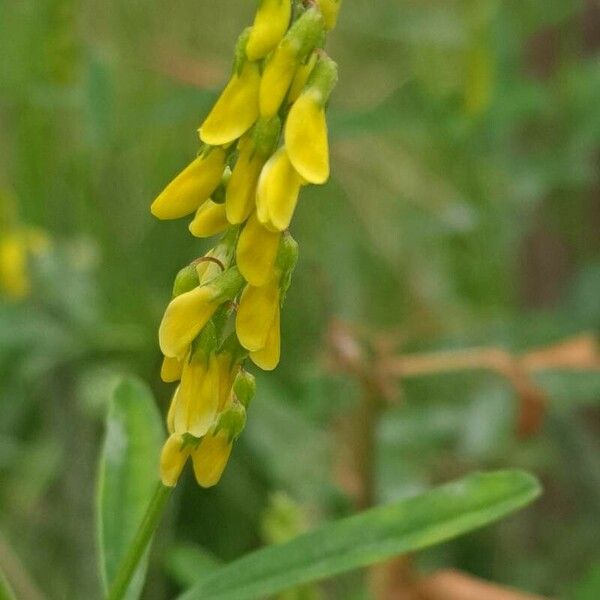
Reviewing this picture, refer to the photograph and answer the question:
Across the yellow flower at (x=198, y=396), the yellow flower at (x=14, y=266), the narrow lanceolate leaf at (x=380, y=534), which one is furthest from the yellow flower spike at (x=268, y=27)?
the yellow flower at (x=14, y=266)

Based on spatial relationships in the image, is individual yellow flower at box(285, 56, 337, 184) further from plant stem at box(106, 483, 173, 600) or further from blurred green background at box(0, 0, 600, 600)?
blurred green background at box(0, 0, 600, 600)

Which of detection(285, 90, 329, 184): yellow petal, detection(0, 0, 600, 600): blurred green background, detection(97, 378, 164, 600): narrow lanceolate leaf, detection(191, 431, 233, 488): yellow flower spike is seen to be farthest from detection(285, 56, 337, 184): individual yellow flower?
detection(0, 0, 600, 600): blurred green background

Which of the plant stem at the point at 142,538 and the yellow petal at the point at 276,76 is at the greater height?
the yellow petal at the point at 276,76

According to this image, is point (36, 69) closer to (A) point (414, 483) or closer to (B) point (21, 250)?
(B) point (21, 250)

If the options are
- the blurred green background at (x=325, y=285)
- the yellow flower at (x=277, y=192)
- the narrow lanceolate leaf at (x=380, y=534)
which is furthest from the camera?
the blurred green background at (x=325, y=285)

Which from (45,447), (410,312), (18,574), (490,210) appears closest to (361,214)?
(410,312)

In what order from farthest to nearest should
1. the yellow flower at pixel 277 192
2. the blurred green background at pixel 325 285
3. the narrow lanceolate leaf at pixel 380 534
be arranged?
the blurred green background at pixel 325 285 → the narrow lanceolate leaf at pixel 380 534 → the yellow flower at pixel 277 192

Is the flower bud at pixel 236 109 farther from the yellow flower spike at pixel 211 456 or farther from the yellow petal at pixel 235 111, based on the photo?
the yellow flower spike at pixel 211 456
